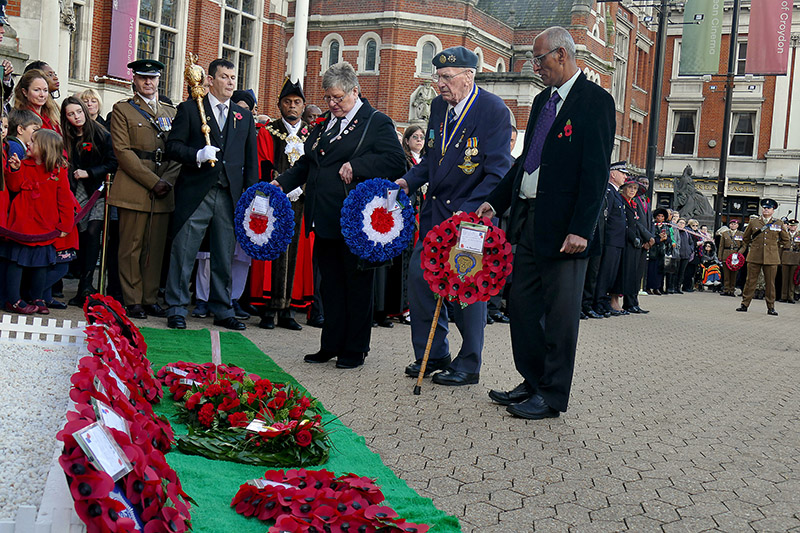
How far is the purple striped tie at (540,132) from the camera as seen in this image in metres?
5.87

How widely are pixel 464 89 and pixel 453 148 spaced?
43 centimetres

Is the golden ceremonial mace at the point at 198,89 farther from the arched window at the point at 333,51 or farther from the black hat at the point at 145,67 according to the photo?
the arched window at the point at 333,51

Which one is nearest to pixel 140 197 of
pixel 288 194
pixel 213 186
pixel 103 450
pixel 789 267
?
pixel 213 186

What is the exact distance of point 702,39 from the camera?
28.4 metres

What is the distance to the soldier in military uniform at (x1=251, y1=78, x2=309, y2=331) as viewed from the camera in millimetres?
9055

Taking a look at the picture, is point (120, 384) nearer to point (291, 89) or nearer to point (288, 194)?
point (288, 194)

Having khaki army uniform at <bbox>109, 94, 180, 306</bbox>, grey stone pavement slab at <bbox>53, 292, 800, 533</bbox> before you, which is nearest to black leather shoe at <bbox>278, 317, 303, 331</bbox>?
grey stone pavement slab at <bbox>53, 292, 800, 533</bbox>

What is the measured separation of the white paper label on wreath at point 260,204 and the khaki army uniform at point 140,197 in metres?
1.45

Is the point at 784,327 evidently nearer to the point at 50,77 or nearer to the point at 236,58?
the point at 50,77

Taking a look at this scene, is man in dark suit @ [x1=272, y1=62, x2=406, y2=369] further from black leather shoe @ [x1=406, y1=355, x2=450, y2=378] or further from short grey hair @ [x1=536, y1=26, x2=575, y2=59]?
short grey hair @ [x1=536, y1=26, x2=575, y2=59]

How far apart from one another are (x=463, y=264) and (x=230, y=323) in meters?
3.30

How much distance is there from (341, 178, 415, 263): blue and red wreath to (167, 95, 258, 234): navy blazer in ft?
7.86

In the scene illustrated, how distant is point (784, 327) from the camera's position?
1562 cm

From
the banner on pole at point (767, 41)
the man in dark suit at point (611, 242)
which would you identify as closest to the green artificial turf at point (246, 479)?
the man in dark suit at point (611, 242)
